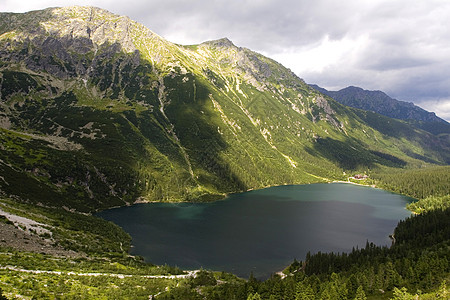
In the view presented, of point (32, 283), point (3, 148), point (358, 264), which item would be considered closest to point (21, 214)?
point (32, 283)

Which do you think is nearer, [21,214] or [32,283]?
[32,283]

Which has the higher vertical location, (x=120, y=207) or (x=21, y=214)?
(x=21, y=214)

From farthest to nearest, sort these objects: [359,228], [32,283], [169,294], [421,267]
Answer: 1. [359,228]
2. [421,267]
3. [169,294]
4. [32,283]

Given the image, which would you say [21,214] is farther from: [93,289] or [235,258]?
[235,258]

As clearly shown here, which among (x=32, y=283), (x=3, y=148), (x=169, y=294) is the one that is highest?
(x=3, y=148)

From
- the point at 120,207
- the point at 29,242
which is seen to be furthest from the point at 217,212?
the point at 29,242

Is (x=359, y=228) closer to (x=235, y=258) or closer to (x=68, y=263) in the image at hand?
(x=235, y=258)

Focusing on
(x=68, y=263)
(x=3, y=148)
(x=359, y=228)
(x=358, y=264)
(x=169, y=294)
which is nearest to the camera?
(x=169, y=294)
